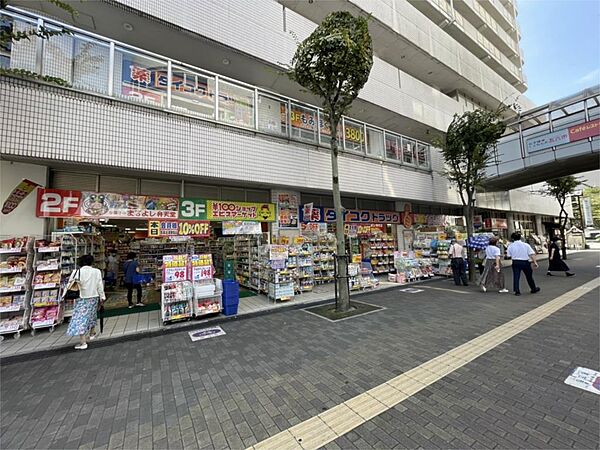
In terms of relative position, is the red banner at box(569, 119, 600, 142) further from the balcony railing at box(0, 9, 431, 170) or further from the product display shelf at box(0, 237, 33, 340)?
the product display shelf at box(0, 237, 33, 340)

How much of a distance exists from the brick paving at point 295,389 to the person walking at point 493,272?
2981mm

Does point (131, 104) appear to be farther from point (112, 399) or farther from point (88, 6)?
point (112, 399)

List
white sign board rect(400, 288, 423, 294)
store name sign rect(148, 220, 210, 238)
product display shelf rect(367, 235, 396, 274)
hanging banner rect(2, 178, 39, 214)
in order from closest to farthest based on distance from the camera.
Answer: hanging banner rect(2, 178, 39, 214), store name sign rect(148, 220, 210, 238), white sign board rect(400, 288, 423, 294), product display shelf rect(367, 235, 396, 274)

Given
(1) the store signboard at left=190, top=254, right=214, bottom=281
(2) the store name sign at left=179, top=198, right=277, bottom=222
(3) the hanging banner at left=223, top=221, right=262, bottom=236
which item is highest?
(2) the store name sign at left=179, top=198, right=277, bottom=222

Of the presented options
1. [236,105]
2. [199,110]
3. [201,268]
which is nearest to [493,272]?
[201,268]

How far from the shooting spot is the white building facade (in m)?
5.27

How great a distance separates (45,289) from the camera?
541cm

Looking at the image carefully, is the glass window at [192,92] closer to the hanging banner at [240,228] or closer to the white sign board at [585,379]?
the hanging banner at [240,228]

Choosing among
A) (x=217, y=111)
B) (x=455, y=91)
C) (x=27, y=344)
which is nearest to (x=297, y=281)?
(x=217, y=111)

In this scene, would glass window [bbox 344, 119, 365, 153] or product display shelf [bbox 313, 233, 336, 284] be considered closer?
→ glass window [bbox 344, 119, 365, 153]

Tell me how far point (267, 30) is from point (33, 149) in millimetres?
7412

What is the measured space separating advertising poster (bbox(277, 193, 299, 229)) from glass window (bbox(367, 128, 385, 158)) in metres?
3.92

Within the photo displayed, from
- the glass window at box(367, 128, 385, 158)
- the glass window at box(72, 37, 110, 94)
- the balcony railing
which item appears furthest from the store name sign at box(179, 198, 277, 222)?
the glass window at box(367, 128, 385, 158)

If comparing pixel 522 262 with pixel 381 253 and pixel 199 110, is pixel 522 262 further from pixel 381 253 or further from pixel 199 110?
pixel 199 110
